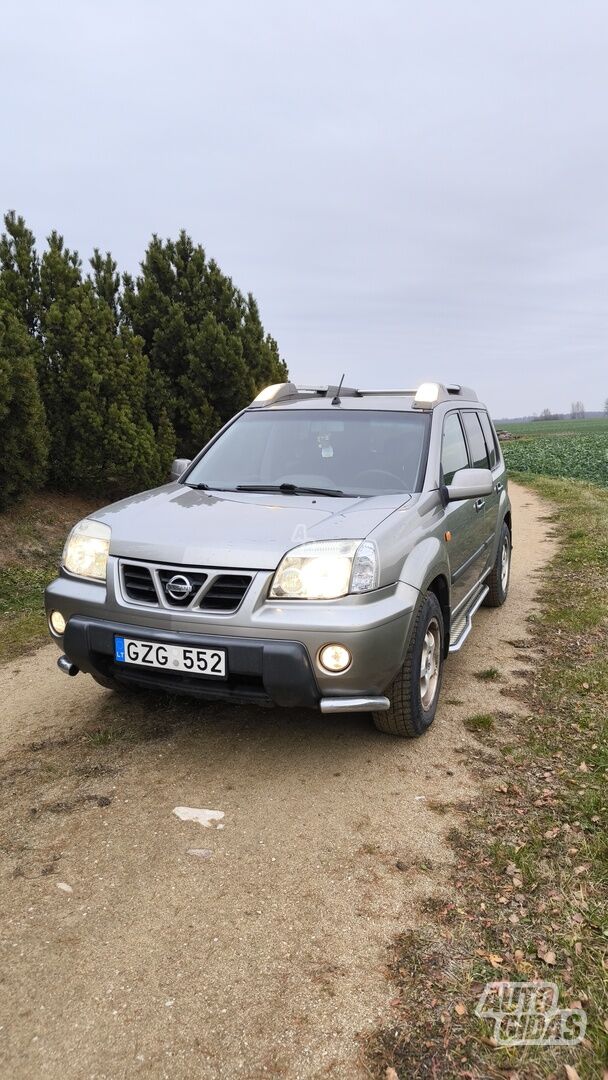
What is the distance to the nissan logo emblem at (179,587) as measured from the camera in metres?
3.21

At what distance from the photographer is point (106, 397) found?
9.59m

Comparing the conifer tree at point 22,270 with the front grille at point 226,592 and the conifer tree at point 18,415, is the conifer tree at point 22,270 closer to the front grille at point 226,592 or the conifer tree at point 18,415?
the conifer tree at point 18,415

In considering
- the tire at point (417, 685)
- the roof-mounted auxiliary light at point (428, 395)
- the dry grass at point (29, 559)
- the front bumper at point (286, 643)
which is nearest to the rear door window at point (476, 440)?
the roof-mounted auxiliary light at point (428, 395)

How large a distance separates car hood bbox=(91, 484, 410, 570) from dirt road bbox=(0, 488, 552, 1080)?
3.51ft

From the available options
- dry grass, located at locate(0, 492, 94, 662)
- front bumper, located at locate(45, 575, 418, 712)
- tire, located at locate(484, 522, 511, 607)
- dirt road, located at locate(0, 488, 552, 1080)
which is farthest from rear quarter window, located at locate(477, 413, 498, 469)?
dry grass, located at locate(0, 492, 94, 662)

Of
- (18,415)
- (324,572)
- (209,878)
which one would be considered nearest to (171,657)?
(324,572)

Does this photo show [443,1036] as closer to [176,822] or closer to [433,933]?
[433,933]

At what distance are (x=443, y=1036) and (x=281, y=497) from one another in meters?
2.52

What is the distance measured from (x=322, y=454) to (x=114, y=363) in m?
6.25

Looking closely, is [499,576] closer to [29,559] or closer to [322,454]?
[322,454]

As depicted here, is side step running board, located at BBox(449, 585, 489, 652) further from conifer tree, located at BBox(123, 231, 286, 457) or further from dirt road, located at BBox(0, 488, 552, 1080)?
conifer tree, located at BBox(123, 231, 286, 457)

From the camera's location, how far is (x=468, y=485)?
407 cm

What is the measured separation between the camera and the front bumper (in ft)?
9.93

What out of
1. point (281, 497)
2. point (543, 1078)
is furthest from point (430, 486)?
point (543, 1078)
